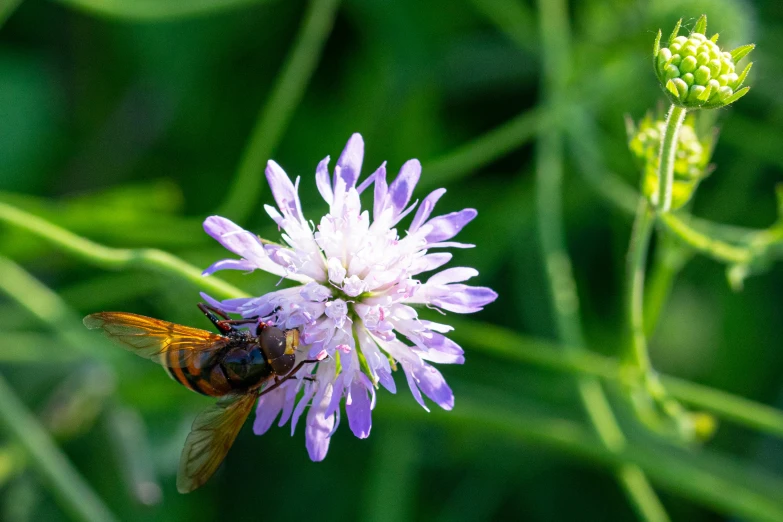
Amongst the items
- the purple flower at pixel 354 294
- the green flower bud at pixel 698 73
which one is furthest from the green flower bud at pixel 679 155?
the purple flower at pixel 354 294

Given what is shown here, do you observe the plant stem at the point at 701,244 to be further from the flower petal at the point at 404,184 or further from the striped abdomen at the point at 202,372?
the striped abdomen at the point at 202,372

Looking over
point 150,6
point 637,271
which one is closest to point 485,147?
point 637,271

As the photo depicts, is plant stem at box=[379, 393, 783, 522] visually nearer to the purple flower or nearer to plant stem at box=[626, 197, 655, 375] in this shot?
plant stem at box=[626, 197, 655, 375]

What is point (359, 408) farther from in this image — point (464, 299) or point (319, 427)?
point (464, 299)

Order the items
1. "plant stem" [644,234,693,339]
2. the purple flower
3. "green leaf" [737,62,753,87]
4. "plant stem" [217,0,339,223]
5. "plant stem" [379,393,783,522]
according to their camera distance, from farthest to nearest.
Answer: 1. "plant stem" [217,0,339,223]
2. "plant stem" [379,393,783,522]
3. "plant stem" [644,234,693,339]
4. the purple flower
5. "green leaf" [737,62,753,87]

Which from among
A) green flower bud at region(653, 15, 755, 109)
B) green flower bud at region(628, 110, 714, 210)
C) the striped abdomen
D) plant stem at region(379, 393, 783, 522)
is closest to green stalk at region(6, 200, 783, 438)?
plant stem at region(379, 393, 783, 522)

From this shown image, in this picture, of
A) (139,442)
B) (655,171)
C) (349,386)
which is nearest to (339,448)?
(139,442)
